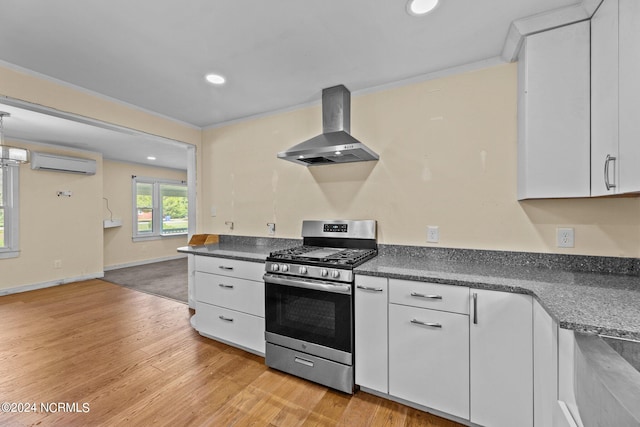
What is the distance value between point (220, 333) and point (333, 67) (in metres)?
2.55

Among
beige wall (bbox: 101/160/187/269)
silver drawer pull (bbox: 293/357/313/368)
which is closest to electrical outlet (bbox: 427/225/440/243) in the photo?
silver drawer pull (bbox: 293/357/313/368)

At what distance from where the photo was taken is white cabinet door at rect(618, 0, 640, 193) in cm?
112

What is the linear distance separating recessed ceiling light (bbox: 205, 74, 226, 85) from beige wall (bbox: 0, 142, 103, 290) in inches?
168

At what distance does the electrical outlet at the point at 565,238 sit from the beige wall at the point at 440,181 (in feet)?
0.10

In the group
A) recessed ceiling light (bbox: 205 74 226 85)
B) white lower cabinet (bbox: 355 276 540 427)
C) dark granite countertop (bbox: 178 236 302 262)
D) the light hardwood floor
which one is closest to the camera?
white lower cabinet (bbox: 355 276 540 427)

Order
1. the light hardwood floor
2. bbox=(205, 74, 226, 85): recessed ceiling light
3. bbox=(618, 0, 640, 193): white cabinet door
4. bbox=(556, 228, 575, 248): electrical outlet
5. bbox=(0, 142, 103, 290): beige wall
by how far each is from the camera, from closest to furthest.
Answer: bbox=(618, 0, 640, 193): white cabinet door, the light hardwood floor, bbox=(556, 228, 575, 248): electrical outlet, bbox=(205, 74, 226, 85): recessed ceiling light, bbox=(0, 142, 103, 290): beige wall

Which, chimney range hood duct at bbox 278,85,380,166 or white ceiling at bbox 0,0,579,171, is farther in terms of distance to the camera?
chimney range hood duct at bbox 278,85,380,166

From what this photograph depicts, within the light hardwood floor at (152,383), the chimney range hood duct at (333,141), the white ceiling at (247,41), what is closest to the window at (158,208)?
the light hardwood floor at (152,383)

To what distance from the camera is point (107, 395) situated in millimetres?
1876

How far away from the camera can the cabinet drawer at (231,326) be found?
2.33m

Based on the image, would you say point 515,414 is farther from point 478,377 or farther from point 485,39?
point 485,39

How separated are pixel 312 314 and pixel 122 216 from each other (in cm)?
596

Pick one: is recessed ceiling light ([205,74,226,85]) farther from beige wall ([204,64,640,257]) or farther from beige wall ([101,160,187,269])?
beige wall ([101,160,187,269])

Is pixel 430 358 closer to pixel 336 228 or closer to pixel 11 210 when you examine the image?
pixel 336 228
